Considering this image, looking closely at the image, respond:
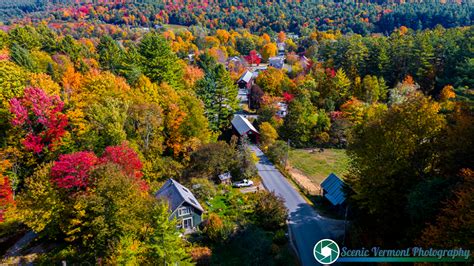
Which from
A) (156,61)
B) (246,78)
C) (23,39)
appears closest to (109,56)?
(23,39)

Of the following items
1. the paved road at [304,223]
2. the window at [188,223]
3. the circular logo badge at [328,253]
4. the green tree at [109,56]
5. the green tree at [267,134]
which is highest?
the green tree at [109,56]

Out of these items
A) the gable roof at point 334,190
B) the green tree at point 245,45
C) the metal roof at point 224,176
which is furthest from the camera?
the green tree at point 245,45

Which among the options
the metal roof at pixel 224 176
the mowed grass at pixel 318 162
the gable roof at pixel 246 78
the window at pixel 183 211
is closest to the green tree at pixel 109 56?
the gable roof at pixel 246 78

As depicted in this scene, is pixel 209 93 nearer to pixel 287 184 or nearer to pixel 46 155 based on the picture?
pixel 287 184

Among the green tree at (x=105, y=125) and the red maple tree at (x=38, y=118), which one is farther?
the green tree at (x=105, y=125)

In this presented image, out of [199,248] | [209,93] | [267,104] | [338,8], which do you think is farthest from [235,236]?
[338,8]

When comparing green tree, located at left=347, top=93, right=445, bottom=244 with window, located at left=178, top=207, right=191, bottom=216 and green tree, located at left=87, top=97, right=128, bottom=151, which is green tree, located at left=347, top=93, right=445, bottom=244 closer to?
window, located at left=178, top=207, right=191, bottom=216

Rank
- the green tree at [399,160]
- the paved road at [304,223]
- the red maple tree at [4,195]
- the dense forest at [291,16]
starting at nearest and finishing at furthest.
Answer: the green tree at [399,160]
the paved road at [304,223]
the red maple tree at [4,195]
the dense forest at [291,16]

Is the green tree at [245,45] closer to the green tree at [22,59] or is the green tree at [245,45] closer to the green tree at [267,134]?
the green tree at [267,134]
